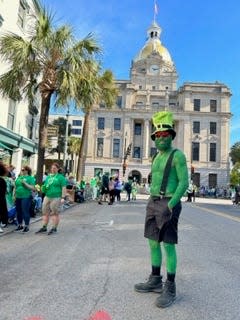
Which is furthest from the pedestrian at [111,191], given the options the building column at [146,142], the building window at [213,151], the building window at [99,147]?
the building window at [213,151]

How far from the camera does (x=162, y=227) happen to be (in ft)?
14.0

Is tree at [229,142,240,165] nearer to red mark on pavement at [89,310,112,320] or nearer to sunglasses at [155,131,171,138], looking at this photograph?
sunglasses at [155,131,171,138]

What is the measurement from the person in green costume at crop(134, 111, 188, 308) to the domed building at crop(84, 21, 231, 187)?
57.9m

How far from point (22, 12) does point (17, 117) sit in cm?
588

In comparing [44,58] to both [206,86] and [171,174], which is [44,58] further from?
[206,86]

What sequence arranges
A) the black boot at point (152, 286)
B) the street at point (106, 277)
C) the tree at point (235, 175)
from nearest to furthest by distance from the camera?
1. the street at point (106, 277)
2. the black boot at point (152, 286)
3. the tree at point (235, 175)

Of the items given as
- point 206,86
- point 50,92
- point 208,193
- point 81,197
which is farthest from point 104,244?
point 206,86

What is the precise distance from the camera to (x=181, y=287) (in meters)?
4.80

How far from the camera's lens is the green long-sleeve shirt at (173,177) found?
4244 millimetres

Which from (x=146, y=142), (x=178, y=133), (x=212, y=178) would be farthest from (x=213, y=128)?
(x=146, y=142)

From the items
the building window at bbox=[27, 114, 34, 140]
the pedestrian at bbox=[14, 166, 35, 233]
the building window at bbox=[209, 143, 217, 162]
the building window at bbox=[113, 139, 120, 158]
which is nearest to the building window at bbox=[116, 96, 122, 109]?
the building window at bbox=[113, 139, 120, 158]

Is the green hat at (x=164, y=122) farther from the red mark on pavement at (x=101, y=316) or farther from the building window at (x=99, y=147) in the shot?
the building window at (x=99, y=147)

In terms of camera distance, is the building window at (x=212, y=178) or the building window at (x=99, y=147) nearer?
the building window at (x=212, y=178)

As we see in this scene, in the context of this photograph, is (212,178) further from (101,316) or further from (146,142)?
(101,316)
